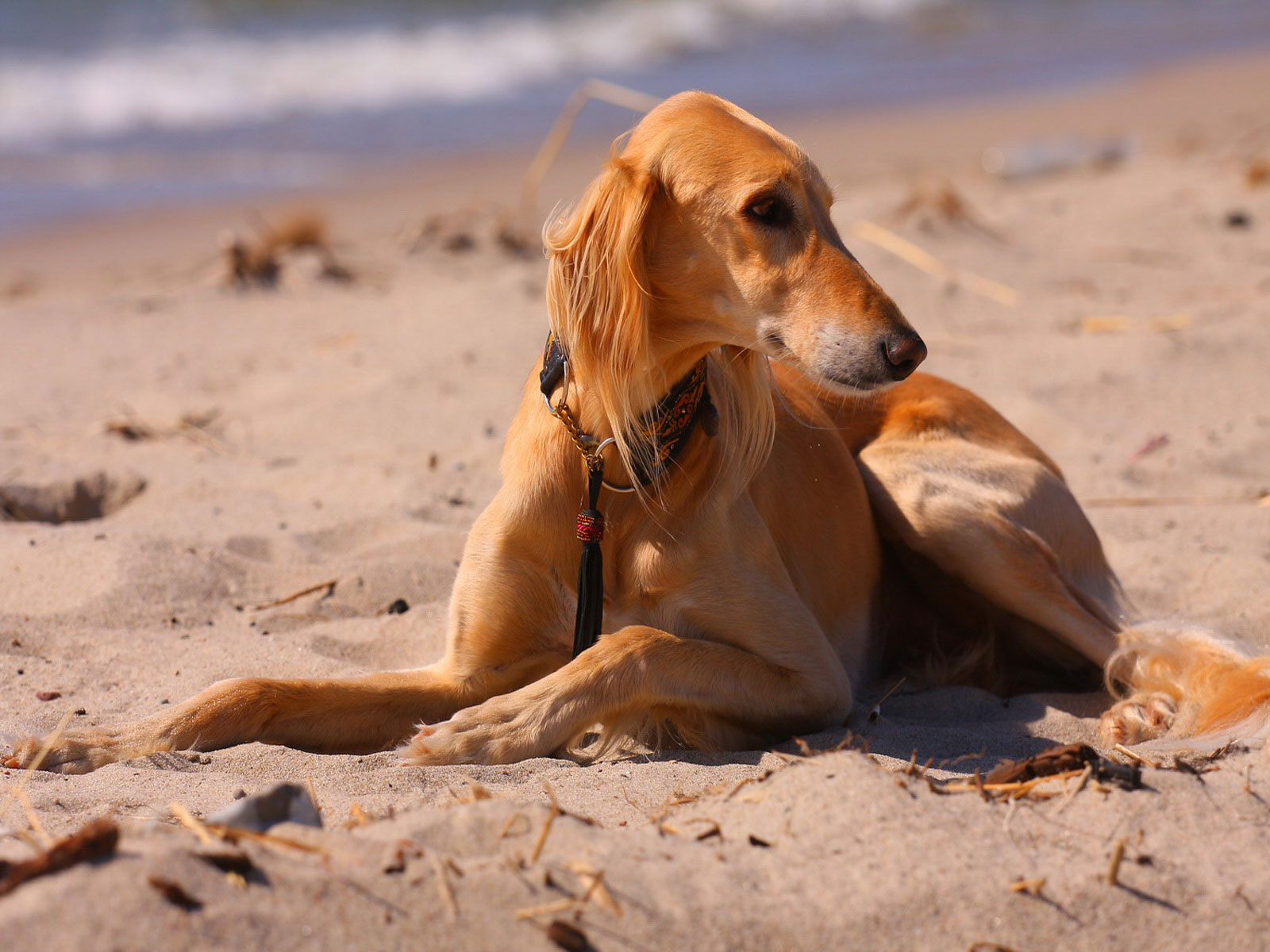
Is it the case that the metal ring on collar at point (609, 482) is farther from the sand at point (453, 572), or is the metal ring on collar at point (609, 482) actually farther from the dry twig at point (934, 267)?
the dry twig at point (934, 267)

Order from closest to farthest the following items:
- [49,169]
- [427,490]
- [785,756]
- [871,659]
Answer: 1. [785,756]
2. [871,659]
3. [427,490]
4. [49,169]

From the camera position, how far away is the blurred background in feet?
42.3

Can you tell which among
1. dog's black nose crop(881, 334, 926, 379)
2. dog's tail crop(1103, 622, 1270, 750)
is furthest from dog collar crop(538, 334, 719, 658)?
dog's tail crop(1103, 622, 1270, 750)

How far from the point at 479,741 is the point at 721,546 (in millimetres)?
787

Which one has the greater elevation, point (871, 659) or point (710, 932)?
point (710, 932)

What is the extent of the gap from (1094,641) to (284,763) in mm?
2344

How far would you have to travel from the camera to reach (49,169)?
12.1 m


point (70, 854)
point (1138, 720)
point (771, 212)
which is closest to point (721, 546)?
point (771, 212)

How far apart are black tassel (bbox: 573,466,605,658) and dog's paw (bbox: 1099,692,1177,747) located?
55.9 inches

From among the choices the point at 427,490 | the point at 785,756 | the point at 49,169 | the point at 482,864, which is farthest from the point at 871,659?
the point at 49,169

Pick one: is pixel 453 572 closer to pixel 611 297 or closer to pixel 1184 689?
pixel 611 297

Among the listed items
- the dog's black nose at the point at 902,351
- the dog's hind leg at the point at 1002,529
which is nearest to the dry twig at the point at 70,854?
the dog's black nose at the point at 902,351

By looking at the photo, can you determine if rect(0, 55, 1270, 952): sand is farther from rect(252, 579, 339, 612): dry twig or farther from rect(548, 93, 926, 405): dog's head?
rect(548, 93, 926, 405): dog's head

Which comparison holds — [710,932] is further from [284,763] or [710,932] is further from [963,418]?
[963,418]
